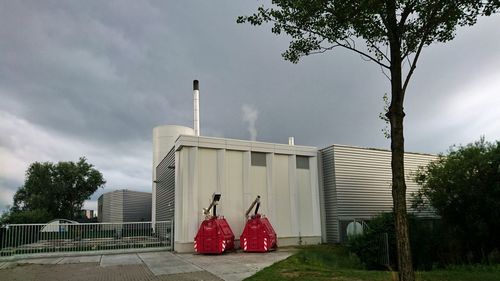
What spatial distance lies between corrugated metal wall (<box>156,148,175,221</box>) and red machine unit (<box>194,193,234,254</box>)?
9.34 ft

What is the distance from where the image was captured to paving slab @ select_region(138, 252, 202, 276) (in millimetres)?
12192

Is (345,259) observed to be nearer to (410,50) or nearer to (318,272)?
(318,272)

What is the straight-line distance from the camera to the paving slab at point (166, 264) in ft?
40.0

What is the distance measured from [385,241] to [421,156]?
1056 centimetres

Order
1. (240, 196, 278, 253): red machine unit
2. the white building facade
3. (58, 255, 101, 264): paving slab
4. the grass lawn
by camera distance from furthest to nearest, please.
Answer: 1. the white building facade
2. (240, 196, 278, 253): red machine unit
3. (58, 255, 101, 264): paving slab
4. the grass lawn

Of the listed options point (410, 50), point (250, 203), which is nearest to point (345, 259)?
point (250, 203)

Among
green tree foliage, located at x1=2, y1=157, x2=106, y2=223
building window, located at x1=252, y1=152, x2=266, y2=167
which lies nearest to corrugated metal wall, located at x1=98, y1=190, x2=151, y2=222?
green tree foliage, located at x1=2, y1=157, x2=106, y2=223

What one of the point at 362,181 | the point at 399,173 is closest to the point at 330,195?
the point at 362,181

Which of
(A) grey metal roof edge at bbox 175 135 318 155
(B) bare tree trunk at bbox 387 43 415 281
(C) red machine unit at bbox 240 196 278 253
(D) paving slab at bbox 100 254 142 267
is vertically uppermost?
(A) grey metal roof edge at bbox 175 135 318 155

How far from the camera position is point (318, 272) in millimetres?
10719

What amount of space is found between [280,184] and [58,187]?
34.3 metres

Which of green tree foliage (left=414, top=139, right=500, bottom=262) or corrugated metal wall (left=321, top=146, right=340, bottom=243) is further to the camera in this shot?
corrugated metal wall (left=321, top=146, right=340, bottom=243)

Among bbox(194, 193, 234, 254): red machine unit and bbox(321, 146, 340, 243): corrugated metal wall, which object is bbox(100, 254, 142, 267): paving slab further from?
bbox(321, 146, 340, 243): corrugated metal wall

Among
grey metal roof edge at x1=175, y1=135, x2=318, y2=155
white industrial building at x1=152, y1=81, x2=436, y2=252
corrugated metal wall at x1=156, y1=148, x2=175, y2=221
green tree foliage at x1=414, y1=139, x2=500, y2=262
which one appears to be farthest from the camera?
corrugated metal wall at x1=156, y1=148, x2=175, y2=221
